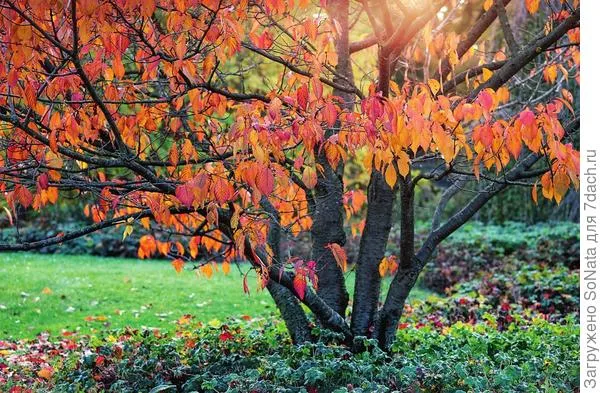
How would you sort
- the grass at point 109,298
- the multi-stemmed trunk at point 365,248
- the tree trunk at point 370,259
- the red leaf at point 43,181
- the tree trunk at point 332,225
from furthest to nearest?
the grass at point 109,298, the tree trunk at point 332,225, the tree trunk at point 370,259, the multi-stemmed trunk at point 365,248, the red leaf at point 43,181

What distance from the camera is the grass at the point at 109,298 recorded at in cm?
762

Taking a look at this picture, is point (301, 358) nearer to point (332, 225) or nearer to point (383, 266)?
point (383, 266)

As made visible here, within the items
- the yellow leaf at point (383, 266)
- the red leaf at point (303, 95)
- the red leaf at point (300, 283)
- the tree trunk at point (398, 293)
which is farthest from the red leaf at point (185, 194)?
the yellow leaf at point (383, 266)

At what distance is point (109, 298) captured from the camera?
8883mm

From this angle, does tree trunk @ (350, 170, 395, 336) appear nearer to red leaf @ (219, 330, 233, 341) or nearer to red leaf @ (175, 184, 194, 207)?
red leaf @ (219, 330, 233, 341)

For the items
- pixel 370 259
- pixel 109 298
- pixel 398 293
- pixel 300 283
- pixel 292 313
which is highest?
pixel 370 259

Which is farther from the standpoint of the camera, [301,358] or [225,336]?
[225,336]

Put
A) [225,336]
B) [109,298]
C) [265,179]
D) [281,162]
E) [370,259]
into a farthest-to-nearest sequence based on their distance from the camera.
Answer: [109,298] < [225,336] < [370,259] < [281,162] < [265,179]

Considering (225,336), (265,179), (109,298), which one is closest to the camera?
(265,179)

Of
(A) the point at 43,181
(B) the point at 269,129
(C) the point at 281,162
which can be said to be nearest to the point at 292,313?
(C) the point at 281,162

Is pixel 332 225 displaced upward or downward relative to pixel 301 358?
upward

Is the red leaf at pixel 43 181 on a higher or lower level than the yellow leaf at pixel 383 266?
higher

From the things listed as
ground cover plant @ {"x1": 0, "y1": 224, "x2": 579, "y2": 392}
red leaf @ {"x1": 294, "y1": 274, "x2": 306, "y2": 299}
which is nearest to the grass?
ground cover plant @ {"x1": 0, "y1": 224, "x2": 579, "y2": 392}

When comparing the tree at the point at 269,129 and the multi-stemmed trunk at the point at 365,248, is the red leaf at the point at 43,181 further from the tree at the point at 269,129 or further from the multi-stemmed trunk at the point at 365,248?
the multi-stemmed trunk at the point at 365,248
